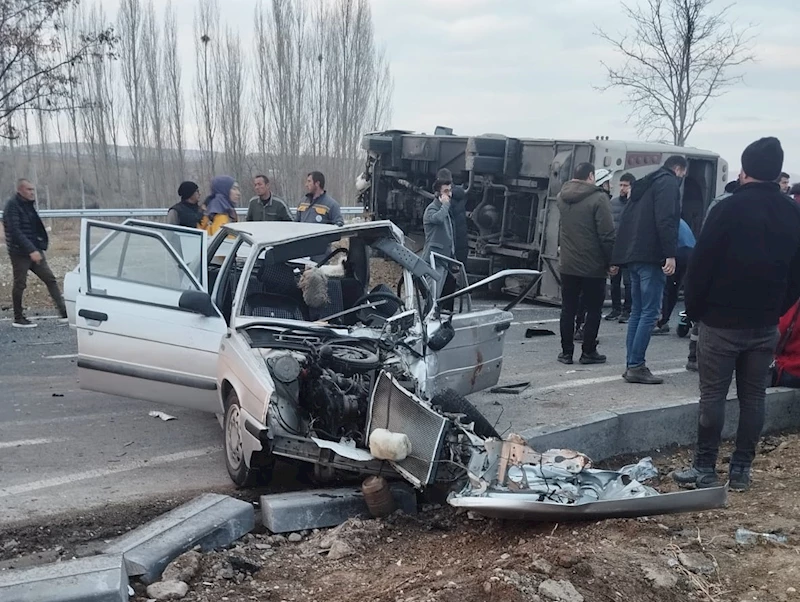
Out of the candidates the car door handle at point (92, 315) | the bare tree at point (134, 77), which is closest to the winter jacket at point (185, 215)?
the car door handle at point (92, 315)

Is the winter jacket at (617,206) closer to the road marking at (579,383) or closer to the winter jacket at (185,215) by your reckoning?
the road marking at (579,383)

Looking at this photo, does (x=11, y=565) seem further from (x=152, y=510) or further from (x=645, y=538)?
(x=645, y=538)

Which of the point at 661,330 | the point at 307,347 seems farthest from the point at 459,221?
the point at 307,347

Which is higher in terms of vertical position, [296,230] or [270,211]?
[296,230]

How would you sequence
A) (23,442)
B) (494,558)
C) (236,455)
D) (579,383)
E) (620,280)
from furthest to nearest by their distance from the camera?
(620,280)
(579,383)
(23,442)
(236,455)
(494,558)

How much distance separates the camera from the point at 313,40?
2764 cm

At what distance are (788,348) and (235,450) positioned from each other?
4.43m

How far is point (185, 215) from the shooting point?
8.74 m

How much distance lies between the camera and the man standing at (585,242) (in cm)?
801

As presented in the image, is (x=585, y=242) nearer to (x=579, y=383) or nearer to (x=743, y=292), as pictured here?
(x=579, y=383)

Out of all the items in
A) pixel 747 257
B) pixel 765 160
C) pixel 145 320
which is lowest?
pixel 145 320

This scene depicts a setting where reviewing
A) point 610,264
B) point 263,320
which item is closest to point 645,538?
point 263,320

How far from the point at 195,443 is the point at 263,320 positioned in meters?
1.35

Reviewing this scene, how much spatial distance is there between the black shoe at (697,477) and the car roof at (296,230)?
260cm
